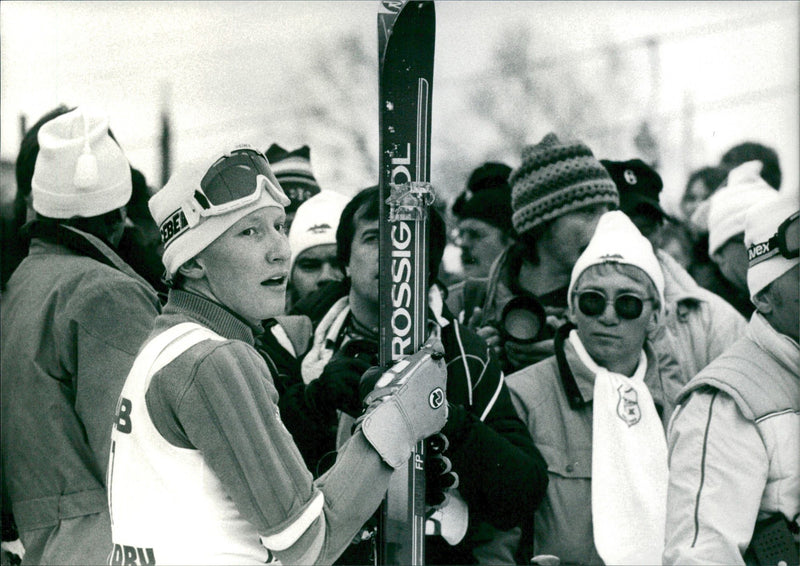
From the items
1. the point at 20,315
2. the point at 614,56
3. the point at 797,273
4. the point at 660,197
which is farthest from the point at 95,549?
the point at 614,56

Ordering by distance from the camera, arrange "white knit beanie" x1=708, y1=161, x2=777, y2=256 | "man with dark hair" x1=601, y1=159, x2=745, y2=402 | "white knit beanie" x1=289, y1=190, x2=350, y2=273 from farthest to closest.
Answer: "white knit beanie" x1=289, y1=190, x2=350, y2=273 < "white knit beanie" x1=708, y1=161, x2=777, y2=256 < "man with dark hair" x1=601, y1=159, x2=745, y2=402

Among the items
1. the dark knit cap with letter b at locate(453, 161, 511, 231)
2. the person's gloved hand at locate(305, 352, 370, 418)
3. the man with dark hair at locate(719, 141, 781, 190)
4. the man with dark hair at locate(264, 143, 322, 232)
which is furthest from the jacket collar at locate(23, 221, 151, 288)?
the man with dark hair at locate(719, 141, 781, 190)

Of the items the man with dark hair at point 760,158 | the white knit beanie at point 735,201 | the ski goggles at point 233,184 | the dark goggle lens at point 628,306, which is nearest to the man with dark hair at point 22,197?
the ski goggles at point 233,184

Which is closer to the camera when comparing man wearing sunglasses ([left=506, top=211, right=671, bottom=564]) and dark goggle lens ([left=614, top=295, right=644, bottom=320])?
man wearing sunglasses ([left=506, top=211, right=671, bottom=564])

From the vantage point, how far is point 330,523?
6.66ft

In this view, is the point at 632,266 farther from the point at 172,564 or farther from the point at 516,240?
the point at 172,564

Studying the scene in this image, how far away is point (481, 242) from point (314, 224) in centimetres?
72

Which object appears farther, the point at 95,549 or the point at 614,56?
the point at 614,56

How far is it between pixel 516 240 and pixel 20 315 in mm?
1720

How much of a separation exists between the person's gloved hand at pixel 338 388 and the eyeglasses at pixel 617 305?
0.77 m

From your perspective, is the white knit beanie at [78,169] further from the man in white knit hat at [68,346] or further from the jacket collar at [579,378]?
the jacket collar at [579,378]

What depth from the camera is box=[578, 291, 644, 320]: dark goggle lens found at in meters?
3.09

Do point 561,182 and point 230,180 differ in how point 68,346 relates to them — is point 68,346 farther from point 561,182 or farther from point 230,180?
point 561,182

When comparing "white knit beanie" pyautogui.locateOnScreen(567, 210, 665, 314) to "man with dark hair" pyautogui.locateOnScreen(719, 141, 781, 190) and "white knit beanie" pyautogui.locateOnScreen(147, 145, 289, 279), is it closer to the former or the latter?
"white knit beanie" pyautogui.locateOnScreen(147, 145, 289, 279)
